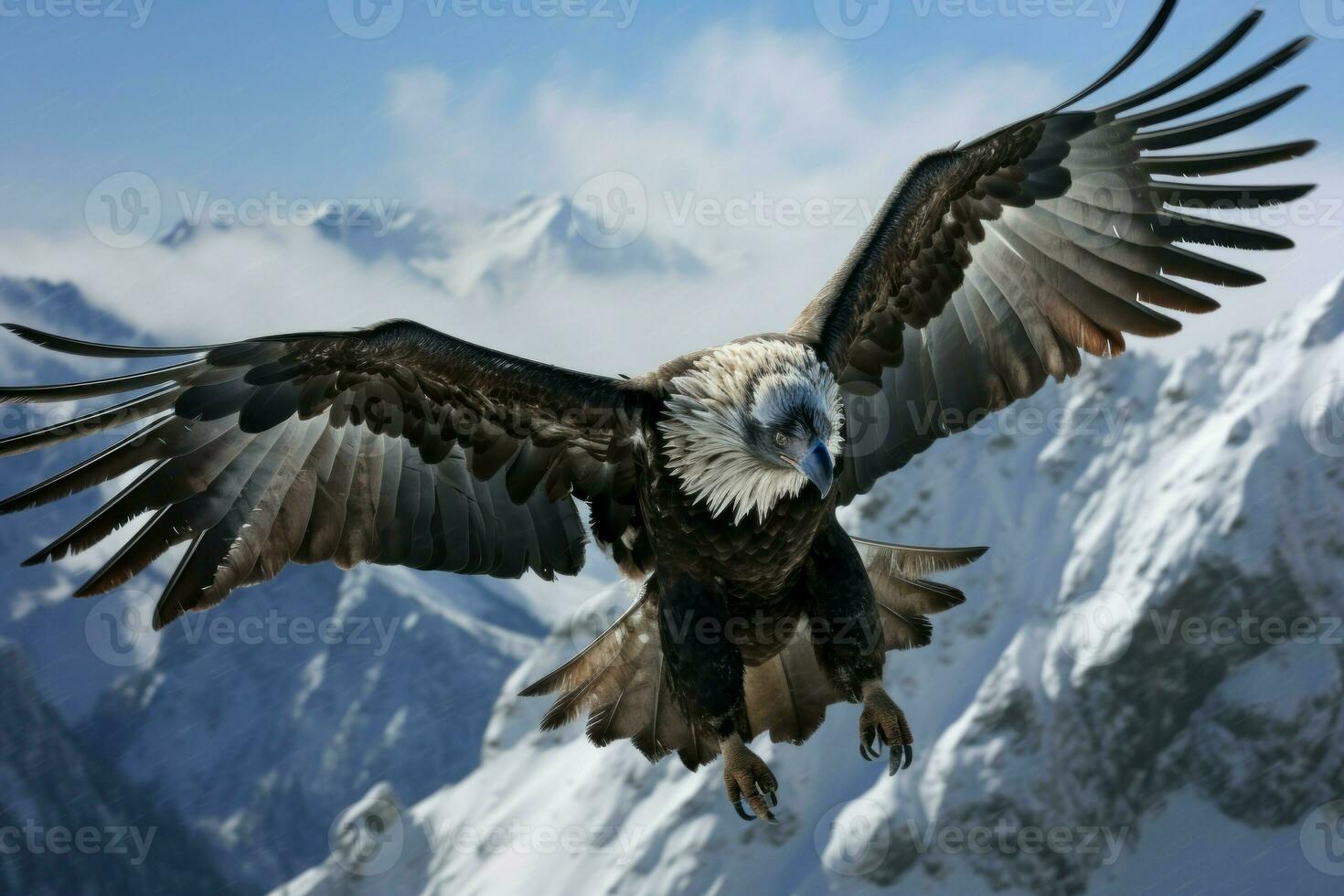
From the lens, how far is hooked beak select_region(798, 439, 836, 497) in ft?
20.8

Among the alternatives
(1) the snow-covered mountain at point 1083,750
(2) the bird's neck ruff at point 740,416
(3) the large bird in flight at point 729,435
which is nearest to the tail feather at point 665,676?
(3) the large bird in flight at point 729,435

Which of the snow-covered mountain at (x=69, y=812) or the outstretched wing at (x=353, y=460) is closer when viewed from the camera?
the outstretched wing at (x=353, y=460)

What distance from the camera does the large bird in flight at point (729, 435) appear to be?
266 inches

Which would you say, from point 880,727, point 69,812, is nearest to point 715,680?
point 880,727

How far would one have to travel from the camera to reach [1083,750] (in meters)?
84.0

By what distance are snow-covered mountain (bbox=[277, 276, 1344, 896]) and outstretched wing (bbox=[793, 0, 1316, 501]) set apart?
64.8 metres

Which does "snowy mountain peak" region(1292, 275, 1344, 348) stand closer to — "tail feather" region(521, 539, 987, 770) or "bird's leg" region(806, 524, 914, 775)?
"tail feather" region(521, 539, 987, 770)

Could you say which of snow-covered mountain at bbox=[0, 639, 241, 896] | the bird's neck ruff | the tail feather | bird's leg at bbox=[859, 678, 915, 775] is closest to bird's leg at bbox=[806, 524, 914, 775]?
bird's leg at bbox=[859, 678, 915, 775]

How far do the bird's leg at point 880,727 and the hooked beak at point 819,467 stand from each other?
1196 mm

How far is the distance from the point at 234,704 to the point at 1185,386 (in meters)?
103

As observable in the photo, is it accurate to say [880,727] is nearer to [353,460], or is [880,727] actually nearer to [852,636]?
[852,636]

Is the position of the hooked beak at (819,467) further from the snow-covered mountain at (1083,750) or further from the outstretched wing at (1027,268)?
the snow-covered mountain at (1083,750)

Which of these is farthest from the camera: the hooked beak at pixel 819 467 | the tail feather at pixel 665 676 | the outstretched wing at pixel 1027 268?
the outstretched wing at pixel 1027 268

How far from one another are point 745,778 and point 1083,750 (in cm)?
8285
